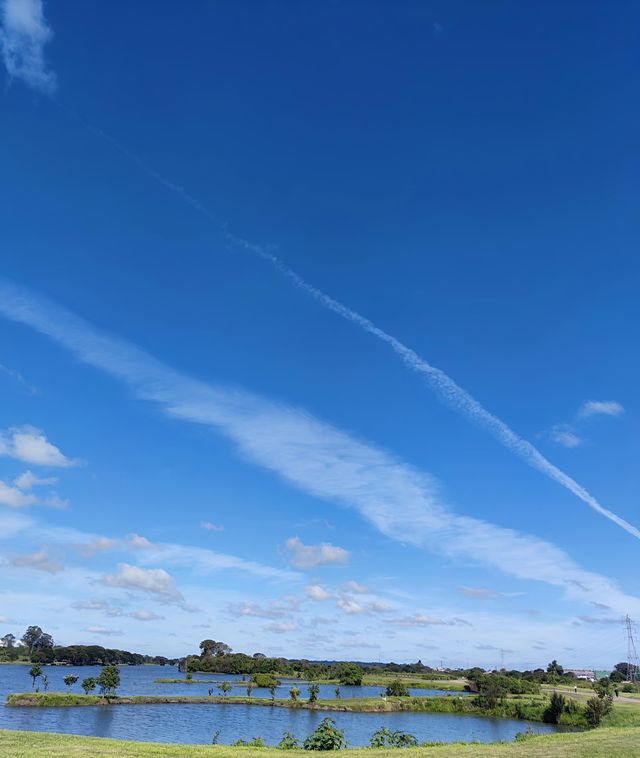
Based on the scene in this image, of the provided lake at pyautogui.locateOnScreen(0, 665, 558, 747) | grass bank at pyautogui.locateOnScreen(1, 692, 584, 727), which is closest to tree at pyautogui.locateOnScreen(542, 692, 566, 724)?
grass bank at pyautogui.locateOnScreen(1, 692, 584, 727)

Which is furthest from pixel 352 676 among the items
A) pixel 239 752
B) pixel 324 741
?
pixel 239 752

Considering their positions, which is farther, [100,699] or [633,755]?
[100,699]

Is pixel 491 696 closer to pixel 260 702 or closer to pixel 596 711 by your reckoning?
pixel 596 711

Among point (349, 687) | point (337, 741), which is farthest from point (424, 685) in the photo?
point (337, 741)

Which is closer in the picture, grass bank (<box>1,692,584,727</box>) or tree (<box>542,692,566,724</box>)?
grass bank (<box>1,692,584,727</box>)

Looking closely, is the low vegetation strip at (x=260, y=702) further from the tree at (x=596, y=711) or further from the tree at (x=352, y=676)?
the tree at (x=352, y=676)

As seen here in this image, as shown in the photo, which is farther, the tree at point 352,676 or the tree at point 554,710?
the tree at point 352,676

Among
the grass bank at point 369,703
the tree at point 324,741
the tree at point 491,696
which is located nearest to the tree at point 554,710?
the grass bank at point 369,703

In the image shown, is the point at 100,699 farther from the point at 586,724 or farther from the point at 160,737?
the point at 586,724

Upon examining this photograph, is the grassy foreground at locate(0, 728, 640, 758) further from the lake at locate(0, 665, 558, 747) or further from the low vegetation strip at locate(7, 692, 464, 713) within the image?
the low vegetation strip at locate(7, 692, 464, 713)

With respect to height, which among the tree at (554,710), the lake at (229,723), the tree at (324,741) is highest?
the tree at (324,741)

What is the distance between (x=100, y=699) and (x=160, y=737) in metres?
47.5

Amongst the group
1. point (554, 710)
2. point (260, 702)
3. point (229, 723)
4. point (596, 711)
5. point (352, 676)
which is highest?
point (596, 711)

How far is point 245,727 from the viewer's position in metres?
82.2
